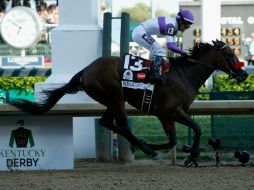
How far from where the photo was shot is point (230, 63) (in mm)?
10305

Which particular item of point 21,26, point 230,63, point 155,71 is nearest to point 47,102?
point 155,71

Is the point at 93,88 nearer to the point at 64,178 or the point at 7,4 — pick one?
the point at 64,178

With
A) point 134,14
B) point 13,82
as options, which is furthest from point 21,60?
point 134,14

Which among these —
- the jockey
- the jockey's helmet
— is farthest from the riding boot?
the jockey's helmet

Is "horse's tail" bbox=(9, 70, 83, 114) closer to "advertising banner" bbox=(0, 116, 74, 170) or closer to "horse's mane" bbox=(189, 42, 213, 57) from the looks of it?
"advertising banner" bbox=(0, 116, 74, 170)

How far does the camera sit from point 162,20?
10.1m

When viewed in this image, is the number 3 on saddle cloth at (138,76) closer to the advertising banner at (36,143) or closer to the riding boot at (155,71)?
the riding boot at (155,71)

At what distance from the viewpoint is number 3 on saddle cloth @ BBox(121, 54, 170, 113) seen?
9.92 m

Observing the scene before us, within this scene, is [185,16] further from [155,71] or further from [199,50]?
[155,71]

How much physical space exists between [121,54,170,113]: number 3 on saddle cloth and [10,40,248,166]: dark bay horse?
0.06 m

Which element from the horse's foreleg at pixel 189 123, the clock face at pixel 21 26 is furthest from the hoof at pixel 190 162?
the clock face at pixel 21 26

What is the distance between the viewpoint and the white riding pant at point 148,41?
1019 centimetres

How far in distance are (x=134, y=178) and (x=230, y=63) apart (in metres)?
2.26

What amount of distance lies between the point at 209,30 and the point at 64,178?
16.8 metres
